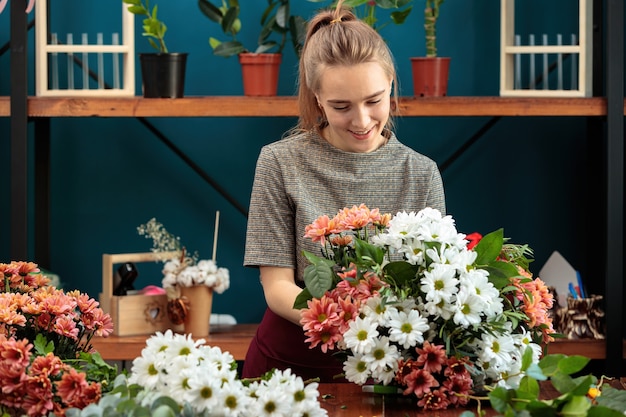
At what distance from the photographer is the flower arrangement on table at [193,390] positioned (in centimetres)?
106

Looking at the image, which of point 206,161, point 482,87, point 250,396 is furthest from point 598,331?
point 250,396

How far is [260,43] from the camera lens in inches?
126

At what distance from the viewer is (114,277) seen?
326 centimetres

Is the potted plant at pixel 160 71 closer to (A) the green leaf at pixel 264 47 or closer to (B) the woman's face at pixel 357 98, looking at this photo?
(A) the green leaf at pixel 264 47

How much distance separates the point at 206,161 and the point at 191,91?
0.84 feet

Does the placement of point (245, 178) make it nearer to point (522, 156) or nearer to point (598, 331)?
point (522, 156)

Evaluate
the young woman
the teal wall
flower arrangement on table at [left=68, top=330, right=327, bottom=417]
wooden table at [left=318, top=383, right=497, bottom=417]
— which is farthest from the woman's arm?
the teal wall

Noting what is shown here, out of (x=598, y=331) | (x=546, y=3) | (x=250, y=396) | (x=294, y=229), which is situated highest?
(x=546, y=3)

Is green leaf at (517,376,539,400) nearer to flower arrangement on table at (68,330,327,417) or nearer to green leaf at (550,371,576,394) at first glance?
green leaf at (550,371,576,394)

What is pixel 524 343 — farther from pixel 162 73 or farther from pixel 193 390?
pixel 162 73

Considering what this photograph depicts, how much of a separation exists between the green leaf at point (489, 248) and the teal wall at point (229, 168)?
6.90 feet

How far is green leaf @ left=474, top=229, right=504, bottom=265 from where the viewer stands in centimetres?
138

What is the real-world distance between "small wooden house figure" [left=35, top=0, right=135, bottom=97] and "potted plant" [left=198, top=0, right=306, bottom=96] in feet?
0.92

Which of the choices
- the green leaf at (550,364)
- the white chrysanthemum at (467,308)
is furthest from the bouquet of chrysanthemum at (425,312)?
the green leaf at (550,364)
